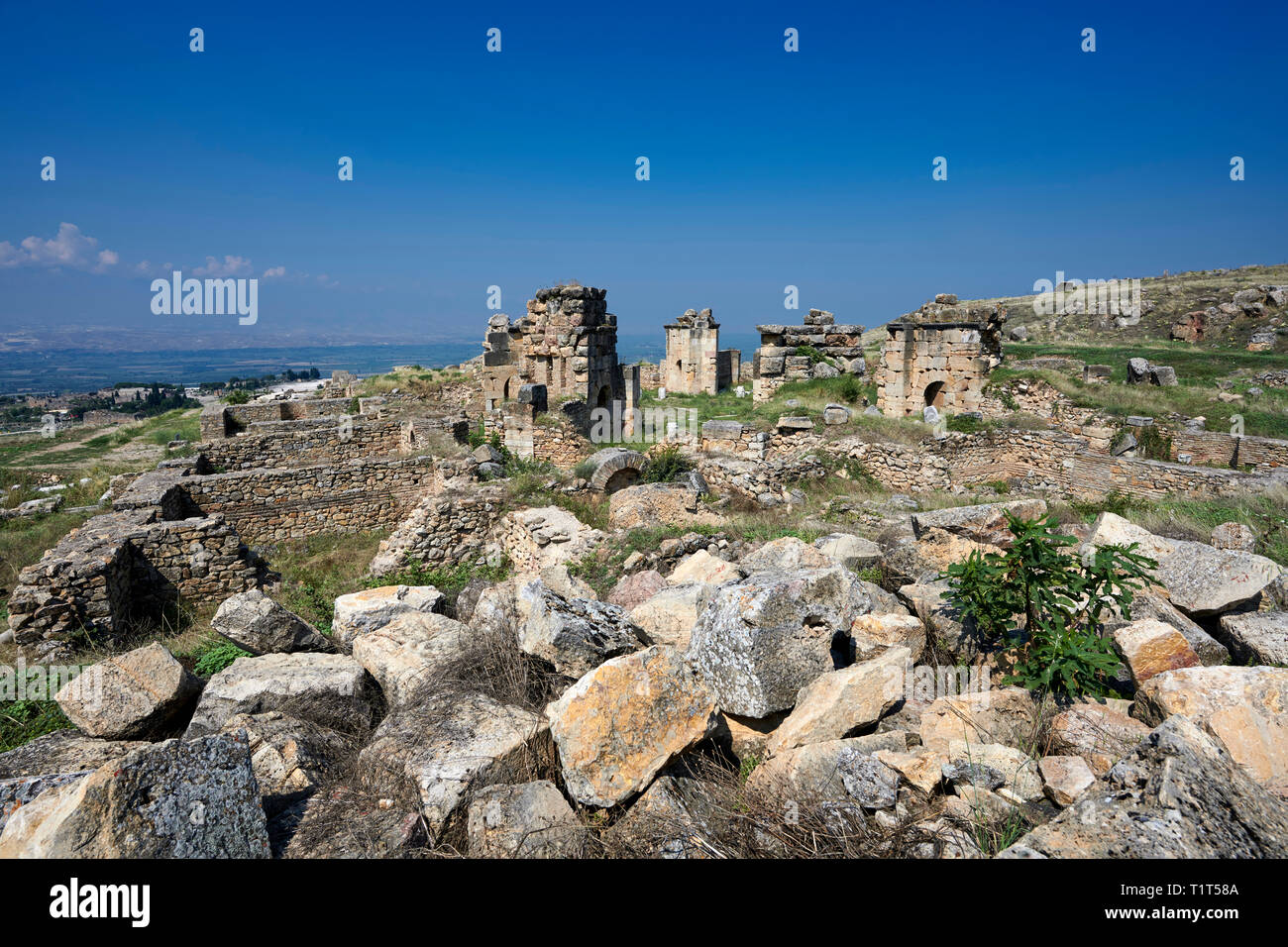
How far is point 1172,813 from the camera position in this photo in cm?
243

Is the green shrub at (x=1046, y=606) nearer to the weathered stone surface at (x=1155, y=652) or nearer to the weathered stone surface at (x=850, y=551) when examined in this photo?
the weathered stone surface at (x=1155, y=652)

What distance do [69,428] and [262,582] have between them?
2248cm

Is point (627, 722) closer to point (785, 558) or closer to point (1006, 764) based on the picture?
point (1006, 764)

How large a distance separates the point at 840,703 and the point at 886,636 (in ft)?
3.64

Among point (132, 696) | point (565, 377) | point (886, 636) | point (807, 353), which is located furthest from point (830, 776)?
point (807, 353)

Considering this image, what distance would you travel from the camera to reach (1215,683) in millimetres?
3258

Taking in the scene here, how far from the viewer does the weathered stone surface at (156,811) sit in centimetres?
248

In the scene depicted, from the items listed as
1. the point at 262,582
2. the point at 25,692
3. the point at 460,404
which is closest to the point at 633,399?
the point at 460,404

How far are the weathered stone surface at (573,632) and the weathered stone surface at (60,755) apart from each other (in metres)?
2.42

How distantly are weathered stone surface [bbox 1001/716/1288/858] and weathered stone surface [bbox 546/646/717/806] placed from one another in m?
1.48

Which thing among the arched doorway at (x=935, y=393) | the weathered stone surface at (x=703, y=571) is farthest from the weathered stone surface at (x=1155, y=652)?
the arched doorway at (x=935, y=393)

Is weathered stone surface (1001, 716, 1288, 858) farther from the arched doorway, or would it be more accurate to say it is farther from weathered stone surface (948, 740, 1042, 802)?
the arched doorway
